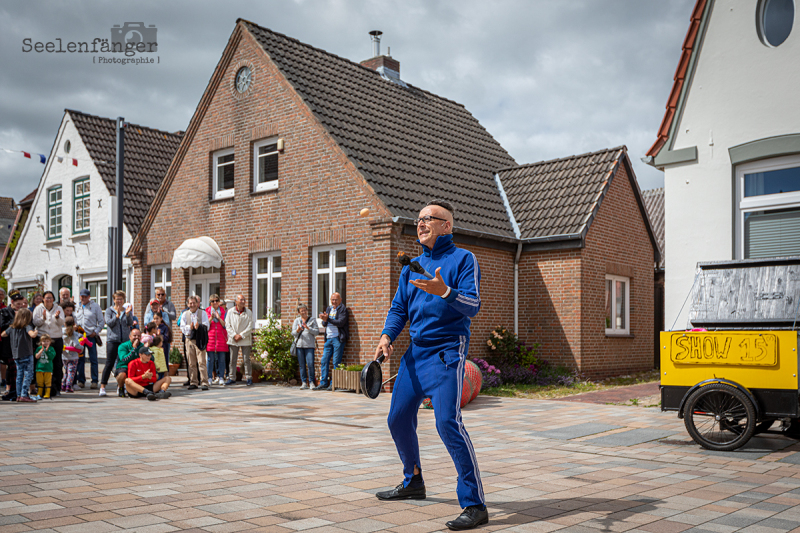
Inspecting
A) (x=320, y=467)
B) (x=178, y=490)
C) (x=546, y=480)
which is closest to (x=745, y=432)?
(x=546, y=480)

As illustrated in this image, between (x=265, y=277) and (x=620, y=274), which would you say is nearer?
(x=265, y=277)

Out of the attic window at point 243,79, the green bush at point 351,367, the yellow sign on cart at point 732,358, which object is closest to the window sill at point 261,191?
the attic window at point 243,79

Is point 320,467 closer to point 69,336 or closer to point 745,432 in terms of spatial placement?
point 745,432

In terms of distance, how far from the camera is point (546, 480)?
623 centimetres

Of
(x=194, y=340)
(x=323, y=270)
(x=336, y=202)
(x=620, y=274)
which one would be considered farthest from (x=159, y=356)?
(x=620, y=274)

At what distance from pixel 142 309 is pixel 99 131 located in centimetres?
838

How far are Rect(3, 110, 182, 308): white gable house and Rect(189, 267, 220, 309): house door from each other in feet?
14.3

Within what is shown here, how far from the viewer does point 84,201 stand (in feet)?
80.3

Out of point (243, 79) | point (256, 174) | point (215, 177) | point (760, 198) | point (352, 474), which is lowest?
point (352, 474)

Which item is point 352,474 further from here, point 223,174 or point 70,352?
point 223,174

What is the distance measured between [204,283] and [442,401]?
14928 millimetres

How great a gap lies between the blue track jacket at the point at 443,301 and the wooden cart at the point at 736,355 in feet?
13.4

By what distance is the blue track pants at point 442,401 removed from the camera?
15.6 feet

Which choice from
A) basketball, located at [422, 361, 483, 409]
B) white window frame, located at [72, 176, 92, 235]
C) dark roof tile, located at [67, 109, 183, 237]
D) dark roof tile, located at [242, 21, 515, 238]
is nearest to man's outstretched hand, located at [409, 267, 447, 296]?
basketball, located at [422, 361, 483, 409]
